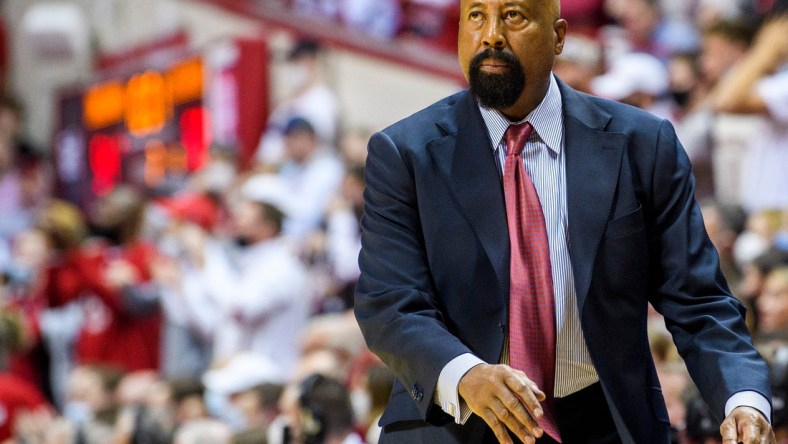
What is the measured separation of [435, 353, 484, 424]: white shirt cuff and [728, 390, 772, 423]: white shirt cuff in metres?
0.45

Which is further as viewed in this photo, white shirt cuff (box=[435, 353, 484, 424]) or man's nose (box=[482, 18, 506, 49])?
man's nose (box=[482, 18, 506, 49])

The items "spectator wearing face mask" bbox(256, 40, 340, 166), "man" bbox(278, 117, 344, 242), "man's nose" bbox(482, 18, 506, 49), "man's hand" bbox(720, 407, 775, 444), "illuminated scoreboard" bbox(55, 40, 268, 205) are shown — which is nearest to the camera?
"man's hand" bbox(720, 407, 775, 444)

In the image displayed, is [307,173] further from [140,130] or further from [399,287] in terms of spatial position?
[399,287]

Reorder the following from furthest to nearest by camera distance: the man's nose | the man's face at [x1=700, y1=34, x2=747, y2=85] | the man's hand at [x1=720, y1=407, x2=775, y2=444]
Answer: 1. the man's face at [x1=700, y1=34, x2=747, y2=85]
2. the man's nose
3. the man's hand at [x1=720, y1=407, x2=775, y2=444]

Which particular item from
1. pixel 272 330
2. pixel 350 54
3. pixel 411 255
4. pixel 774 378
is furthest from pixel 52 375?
pixel 411 255

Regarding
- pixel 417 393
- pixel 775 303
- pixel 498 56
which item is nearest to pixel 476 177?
pixel 498 56

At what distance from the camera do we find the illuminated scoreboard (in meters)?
11.2

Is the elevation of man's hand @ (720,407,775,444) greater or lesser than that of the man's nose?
lesser

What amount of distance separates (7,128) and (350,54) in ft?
12.9

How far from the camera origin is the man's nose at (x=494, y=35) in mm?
2637

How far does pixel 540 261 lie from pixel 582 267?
8 cm

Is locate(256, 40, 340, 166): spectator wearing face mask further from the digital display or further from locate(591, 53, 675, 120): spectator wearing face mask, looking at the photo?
locate(591, 53, 675, 120): spectator wearing face mask

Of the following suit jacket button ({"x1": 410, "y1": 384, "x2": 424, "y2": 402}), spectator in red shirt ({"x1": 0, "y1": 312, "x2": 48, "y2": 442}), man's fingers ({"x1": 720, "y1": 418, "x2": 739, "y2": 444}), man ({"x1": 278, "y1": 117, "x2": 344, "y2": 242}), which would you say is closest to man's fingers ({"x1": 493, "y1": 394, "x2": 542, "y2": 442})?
suit jacket button ({"x1": 410, "y1": 384, "x2": 424, "y2": 402})

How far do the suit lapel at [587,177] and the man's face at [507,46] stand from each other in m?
0.13
